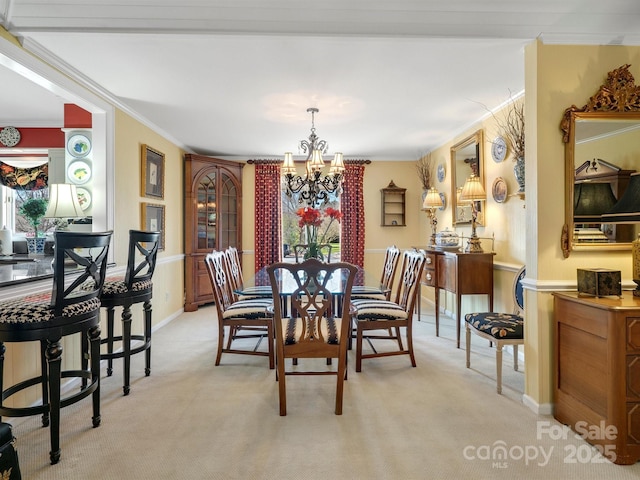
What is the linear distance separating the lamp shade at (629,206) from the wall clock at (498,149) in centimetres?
162

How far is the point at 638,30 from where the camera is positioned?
7.73ft

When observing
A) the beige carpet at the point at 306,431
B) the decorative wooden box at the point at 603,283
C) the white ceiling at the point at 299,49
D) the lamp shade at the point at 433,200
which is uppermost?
the white ceiling at the point at 299,49

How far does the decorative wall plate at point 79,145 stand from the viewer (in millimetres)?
3510

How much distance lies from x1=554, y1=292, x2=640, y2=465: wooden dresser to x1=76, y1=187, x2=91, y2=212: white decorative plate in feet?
13.0

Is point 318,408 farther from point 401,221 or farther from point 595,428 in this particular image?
point 401,221

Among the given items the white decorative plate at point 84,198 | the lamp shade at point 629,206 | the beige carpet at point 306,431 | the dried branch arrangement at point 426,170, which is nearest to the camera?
the beige carpet at point 306,431

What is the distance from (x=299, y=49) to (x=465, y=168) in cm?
286

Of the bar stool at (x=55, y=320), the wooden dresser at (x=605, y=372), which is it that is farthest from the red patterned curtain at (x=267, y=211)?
the wooden dresser at (x=605, y=372)

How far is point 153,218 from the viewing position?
14.8ft

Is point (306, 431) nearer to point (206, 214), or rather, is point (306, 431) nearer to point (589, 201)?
point (589, 201)

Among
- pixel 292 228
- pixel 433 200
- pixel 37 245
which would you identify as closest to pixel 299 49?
pixel 433 200

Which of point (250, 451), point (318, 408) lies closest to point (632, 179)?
point (318, 408)

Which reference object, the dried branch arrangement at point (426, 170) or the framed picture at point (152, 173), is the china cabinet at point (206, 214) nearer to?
the framed picture at point (152, 173)

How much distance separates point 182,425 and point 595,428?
7.70ft
